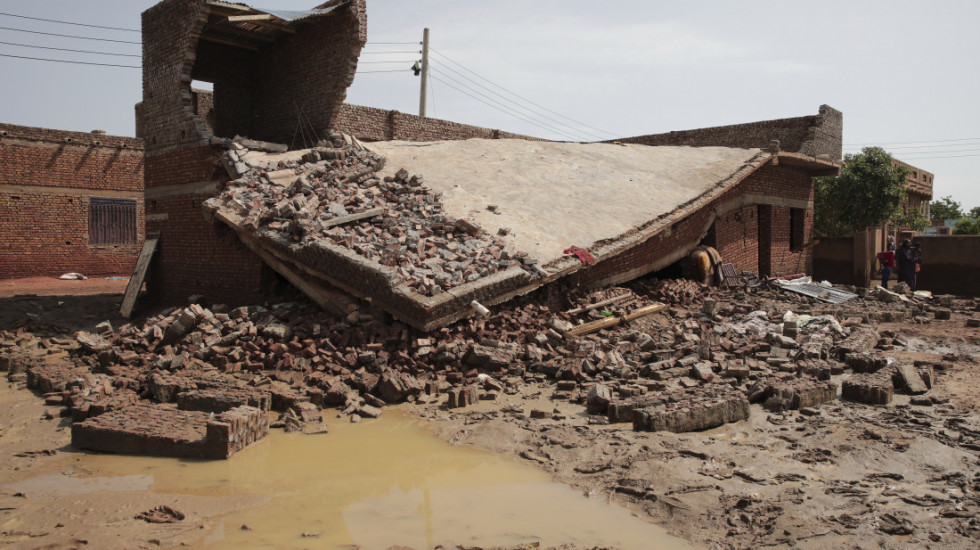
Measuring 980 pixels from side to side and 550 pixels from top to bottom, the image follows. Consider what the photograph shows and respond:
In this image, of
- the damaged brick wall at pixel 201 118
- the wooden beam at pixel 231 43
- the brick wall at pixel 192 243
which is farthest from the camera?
the wooden beam at pixel 231 43

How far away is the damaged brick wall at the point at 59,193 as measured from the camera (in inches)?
682

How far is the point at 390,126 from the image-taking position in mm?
17047

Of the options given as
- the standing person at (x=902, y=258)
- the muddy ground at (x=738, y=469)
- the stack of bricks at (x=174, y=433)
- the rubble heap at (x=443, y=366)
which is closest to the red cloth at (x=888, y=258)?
the standing person at (x=902, y=258)

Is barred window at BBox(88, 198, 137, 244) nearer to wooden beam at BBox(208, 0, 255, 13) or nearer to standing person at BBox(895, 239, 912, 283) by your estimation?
wooden beam at BBox(208, 0, 255, 13)

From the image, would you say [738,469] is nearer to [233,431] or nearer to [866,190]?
[233,431]

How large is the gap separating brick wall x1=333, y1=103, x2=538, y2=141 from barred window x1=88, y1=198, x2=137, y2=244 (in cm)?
811

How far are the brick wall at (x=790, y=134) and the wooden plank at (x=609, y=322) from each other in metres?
12.3

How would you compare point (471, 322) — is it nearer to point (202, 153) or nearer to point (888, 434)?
point (888, 434)

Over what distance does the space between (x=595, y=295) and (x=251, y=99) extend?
935 cm

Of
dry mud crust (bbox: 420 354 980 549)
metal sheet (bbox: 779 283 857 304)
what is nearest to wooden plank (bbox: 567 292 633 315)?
dry mud crust (bbox: 420 354 980 549)

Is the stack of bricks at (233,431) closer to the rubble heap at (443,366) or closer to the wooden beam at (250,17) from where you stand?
the rubble heap at (443,366)

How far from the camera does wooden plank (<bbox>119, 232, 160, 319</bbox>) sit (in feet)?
36.4

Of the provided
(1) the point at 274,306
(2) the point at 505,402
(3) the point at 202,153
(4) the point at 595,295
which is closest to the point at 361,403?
(2) the point at 505,402

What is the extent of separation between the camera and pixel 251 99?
14086mm
